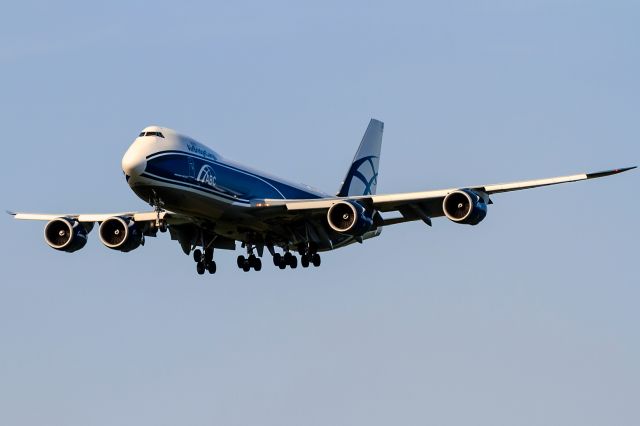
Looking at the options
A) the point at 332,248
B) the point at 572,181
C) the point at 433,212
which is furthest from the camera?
the point at 332,248

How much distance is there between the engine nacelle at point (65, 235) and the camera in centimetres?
7288

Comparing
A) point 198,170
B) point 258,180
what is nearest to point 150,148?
point 198,170

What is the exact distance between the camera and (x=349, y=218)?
67812mm

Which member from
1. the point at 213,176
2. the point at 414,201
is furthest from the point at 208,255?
the point at 414,201

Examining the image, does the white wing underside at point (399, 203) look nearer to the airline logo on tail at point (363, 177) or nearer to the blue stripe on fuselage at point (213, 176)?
the blue stripe on fuselage at point (213, 176)

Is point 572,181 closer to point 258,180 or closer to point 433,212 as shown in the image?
point 433,212

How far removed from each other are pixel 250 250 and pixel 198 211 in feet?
21.2

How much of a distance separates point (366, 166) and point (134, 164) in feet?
73.7

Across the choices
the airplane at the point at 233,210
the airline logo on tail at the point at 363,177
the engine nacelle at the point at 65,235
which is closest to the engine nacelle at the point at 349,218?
the airplane at the point at 233,210

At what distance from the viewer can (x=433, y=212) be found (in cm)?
6938

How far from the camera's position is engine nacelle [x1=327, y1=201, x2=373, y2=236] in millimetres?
67312

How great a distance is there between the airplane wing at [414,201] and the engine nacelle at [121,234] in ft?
21.2

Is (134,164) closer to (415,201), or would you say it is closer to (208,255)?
(208,255)

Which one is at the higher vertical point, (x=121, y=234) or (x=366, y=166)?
(x=366, y=166)
